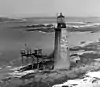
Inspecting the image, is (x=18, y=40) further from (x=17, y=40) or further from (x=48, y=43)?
(x=48, y=43)

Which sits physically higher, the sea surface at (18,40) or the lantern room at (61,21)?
the lantern room at (61,21)

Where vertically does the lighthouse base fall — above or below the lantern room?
below

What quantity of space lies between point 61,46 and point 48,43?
121 mm

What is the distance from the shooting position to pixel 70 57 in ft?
5.95

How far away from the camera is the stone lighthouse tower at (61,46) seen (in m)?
1.78

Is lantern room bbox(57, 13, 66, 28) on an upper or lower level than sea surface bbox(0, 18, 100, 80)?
upper

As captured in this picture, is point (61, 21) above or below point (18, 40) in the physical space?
above

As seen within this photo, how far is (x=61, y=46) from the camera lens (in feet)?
5.87

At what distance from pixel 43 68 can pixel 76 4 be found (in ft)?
2.17

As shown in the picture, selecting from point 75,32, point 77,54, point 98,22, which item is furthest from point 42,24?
point 98,22

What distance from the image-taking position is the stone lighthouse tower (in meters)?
1.78

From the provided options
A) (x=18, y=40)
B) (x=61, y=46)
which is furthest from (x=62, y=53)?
(x=18, y=40)

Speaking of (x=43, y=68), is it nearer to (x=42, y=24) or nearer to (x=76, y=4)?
(x=42, y=24)

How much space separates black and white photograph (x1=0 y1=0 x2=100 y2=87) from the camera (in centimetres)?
171
